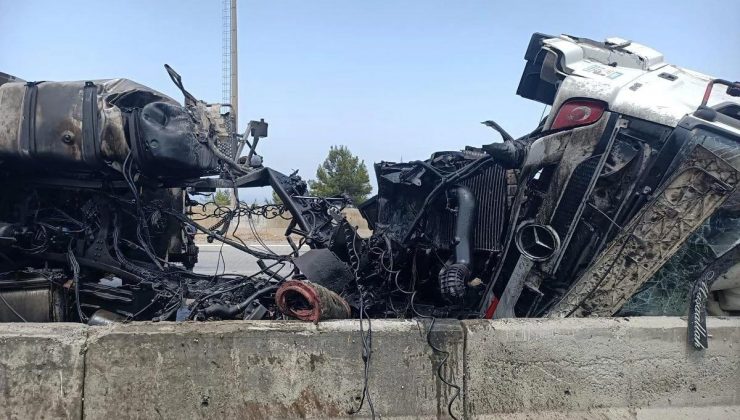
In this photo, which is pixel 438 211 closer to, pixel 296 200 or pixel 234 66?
pixel 296 200

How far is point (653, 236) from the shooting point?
10.0 feet

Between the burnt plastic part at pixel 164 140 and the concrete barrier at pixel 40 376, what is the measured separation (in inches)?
65.5

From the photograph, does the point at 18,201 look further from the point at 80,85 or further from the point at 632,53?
the point at 632,53

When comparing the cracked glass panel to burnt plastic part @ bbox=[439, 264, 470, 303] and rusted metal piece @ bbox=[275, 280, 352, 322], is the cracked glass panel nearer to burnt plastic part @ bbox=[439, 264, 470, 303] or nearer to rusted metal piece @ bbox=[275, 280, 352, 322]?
burnt plastic part @ bbox=[439, 264, 470, 303]

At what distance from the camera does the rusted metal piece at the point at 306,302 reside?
280 cm

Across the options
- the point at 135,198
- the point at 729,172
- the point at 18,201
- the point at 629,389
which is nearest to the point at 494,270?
the point at 629,389

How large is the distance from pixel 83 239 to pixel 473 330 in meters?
3.10

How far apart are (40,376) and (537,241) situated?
9.28ft

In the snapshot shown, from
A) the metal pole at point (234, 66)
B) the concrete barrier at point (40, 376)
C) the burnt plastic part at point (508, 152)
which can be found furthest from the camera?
the metal pole at point (234, 66)

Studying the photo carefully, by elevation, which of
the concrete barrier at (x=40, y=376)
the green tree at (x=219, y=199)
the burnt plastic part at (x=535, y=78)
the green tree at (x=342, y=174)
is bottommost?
the green tree at (x=342, y=174)

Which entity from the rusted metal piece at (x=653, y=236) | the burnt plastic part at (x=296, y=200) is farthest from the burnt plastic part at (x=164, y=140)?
the rusted metal piece at (x=653, y=236)

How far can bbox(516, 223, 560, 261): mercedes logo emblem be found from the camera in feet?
11.3

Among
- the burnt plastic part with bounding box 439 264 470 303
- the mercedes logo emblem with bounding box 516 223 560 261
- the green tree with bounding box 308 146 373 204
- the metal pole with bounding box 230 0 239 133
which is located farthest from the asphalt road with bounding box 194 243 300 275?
the green tree with bounding box 308 146 373 204

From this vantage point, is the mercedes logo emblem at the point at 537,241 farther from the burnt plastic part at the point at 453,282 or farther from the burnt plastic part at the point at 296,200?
the burnt plastic part at the point at 296,200
